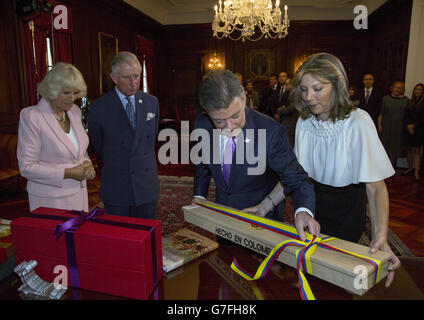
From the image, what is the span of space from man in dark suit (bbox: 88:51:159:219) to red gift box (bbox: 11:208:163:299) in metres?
1.04

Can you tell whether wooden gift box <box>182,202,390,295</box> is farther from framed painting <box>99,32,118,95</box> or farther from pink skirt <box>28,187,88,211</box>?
framed painting <box>99,32,118,95</box>

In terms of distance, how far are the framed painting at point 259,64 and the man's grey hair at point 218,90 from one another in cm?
933

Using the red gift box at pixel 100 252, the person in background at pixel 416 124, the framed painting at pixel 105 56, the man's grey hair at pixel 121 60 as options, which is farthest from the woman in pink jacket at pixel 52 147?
the person in background at pixel 416 124

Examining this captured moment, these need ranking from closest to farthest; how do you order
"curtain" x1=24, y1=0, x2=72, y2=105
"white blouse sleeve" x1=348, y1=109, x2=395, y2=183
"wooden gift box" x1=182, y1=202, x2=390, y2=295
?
"wooden gift box" x1=182, y1=202, x2=390, y2=295
"white blouse sleeve" x1=348, y1=109, x2=395, y2=183
"curtain" x1=24, y1=0, x2=72, y2=105

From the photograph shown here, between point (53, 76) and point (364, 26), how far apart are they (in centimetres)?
956

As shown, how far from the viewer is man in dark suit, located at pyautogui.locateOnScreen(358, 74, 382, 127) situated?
22.0ft

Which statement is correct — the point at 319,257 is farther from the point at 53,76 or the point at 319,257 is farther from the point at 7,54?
the point at 7,54

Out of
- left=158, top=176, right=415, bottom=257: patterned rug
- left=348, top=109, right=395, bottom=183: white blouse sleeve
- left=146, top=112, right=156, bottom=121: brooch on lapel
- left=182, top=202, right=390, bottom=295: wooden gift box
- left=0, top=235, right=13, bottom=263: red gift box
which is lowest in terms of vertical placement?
left=158, top=176, right=415, bottom=257: patterned rug

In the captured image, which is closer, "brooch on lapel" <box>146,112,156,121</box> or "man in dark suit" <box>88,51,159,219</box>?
"man in dark suit" <box>88,51,159,219</box>

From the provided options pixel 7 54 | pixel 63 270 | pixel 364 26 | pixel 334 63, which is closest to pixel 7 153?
pixel 7 54

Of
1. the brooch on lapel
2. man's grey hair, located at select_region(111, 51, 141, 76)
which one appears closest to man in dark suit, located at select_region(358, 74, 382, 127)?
the brooch on lapel

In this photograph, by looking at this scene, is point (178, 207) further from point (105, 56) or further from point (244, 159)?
point (105, 56)

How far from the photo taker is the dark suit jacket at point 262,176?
1.34 meters

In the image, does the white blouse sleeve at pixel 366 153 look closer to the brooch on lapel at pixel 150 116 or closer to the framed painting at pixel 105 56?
the brooch on lapel at pixel 150 116
